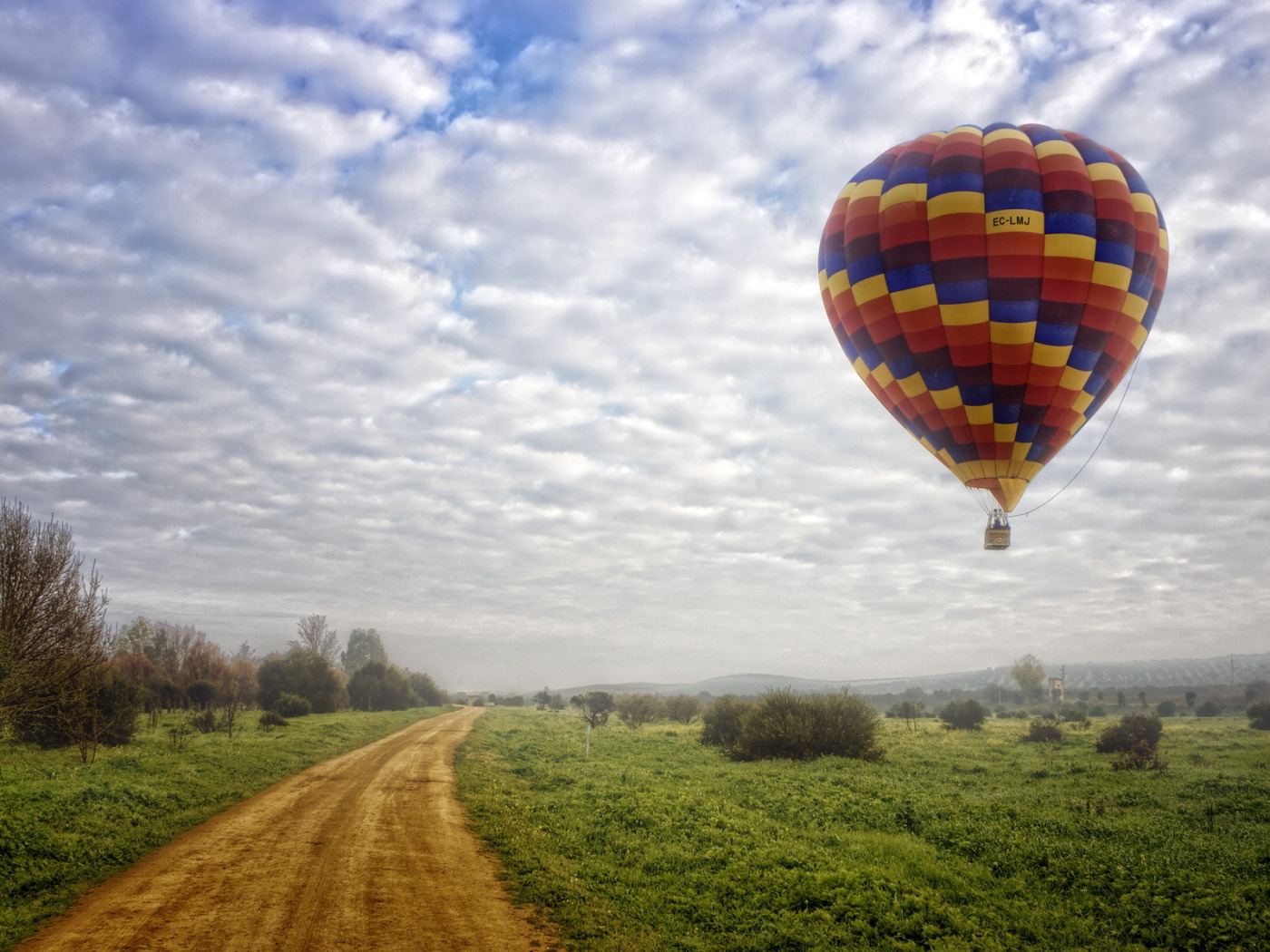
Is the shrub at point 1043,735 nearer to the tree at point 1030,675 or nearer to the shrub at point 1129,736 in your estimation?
the shrub at point 1129,736

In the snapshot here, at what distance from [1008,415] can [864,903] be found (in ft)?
44.6

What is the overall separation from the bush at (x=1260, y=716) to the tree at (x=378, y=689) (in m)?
77.0

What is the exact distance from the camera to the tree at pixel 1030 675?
366 ft

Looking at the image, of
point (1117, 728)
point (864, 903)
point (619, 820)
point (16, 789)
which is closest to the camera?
point (864, 903)

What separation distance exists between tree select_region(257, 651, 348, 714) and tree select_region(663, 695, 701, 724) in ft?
100

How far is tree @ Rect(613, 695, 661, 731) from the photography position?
55656 mm

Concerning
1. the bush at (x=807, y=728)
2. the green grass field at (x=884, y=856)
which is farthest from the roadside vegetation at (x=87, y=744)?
the bush at (x=807, y=728)

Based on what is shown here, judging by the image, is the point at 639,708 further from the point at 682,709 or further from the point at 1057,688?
the point at 1057,688

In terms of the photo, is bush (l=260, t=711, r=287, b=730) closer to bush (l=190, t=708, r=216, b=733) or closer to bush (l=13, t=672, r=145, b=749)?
bush (l=190, t=708, r=216, b=733)

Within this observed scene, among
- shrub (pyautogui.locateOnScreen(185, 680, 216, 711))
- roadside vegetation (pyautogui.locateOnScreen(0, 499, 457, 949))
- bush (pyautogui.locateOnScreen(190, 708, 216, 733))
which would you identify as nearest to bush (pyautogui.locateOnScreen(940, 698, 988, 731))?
roadside vegetation (pyautogui.locateOnScreen(0, 499, 457, 949))

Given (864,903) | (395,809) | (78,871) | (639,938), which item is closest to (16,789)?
(78,871)

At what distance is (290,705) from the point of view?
46.9m

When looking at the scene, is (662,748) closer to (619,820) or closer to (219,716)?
(619,820)

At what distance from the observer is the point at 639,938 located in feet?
30.9
